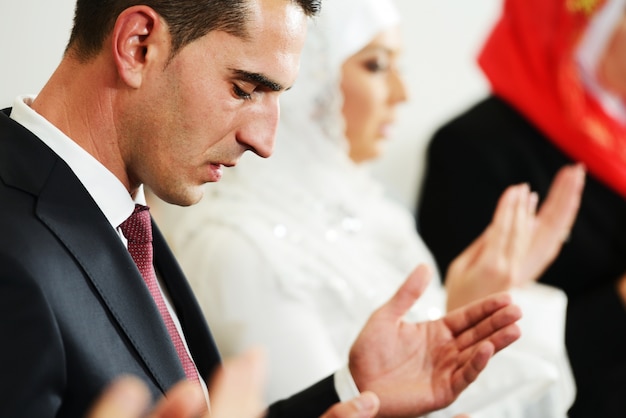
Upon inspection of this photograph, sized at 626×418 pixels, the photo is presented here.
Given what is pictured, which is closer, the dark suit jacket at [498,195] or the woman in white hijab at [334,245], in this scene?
the woman in white hijab at [334,245]

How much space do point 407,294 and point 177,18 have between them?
→ 1.23ft

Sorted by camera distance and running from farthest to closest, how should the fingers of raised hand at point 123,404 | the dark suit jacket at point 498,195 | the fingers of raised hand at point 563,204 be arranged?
the dark suit jacket at point 498,195, the fingers of raised hand at point 563,204, the fingers of raised hand at point 123,404

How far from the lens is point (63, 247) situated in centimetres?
68

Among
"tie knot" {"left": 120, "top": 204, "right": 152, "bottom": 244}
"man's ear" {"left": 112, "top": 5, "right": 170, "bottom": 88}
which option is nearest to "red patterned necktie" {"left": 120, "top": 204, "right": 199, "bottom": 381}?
"tie knot" {"left": 120, "top": 204, "right": 152, "bottom": 244}

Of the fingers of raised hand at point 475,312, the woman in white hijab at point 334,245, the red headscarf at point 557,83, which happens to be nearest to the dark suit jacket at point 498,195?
the red headscarf at point 557,83

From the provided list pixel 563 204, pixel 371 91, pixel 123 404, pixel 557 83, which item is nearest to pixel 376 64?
pixel 371 91

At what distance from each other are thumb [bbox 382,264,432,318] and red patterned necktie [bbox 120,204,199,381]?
0.23m

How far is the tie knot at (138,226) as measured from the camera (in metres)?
0.77

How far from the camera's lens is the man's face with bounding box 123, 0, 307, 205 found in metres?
0.72

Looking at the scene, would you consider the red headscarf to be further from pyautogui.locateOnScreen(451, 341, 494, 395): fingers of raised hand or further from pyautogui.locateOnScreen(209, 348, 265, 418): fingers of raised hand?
pyautogui.locateOnScreen(209, 348, 265, 418): fingers of raised hand

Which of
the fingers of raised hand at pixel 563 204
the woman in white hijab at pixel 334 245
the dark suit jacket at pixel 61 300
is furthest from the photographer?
the fingers of raised hand at pixel 563 204

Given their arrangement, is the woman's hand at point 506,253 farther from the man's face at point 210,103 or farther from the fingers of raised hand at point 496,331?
the man's face at point 210,103

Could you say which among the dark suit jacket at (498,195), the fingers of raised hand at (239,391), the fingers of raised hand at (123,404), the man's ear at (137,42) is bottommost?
the dark suit jacket at (498,195)

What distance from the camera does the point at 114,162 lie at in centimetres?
74
